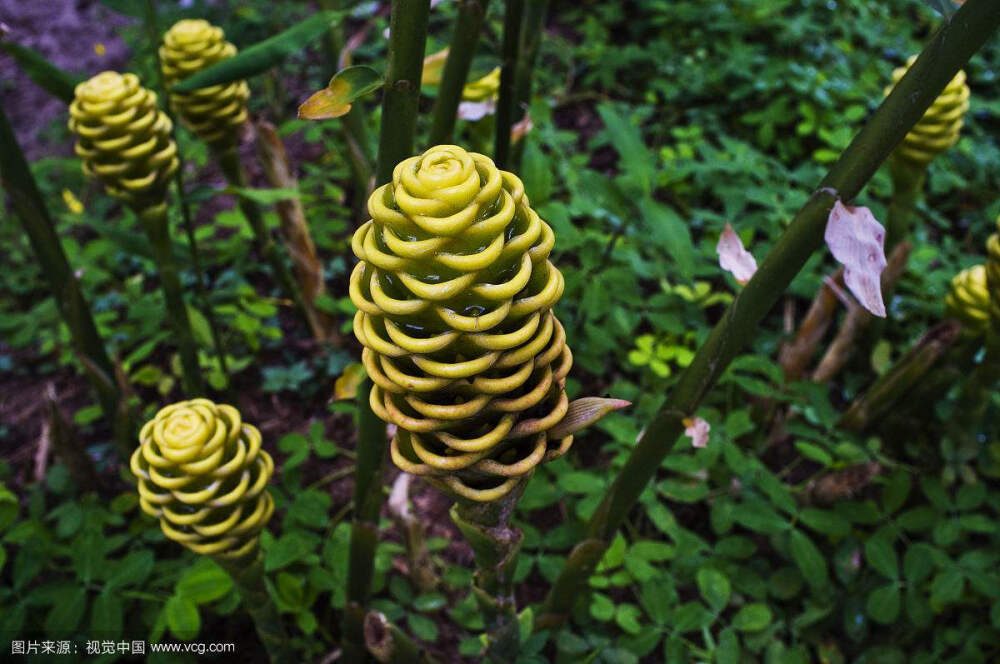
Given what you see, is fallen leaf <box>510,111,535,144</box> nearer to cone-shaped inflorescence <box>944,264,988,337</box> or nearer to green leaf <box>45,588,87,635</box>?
cone-shaped inflorescence <box>944,264,988,337</box>

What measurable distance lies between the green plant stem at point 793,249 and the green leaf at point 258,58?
0.93 metres

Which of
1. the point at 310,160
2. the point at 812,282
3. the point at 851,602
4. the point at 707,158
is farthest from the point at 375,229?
the point at 310,160

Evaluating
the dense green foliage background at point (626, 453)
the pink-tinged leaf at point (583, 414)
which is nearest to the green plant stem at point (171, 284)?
the dense green foliage background at point (626, 453)

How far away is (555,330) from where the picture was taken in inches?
35.3

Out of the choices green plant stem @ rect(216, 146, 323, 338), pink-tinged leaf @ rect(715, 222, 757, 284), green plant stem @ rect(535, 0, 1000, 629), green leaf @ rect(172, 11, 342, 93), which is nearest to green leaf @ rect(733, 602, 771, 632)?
green plant stem @ rect(535, 0, 1000, 629)

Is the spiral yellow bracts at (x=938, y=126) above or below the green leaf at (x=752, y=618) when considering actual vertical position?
above

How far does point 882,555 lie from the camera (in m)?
1.84

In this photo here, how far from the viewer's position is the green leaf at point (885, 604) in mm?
1776

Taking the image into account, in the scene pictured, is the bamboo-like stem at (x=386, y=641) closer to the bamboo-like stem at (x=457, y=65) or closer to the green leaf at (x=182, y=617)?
the green leaf at (x=182, y=617)

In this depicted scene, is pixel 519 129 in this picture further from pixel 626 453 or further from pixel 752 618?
pixel 752 618

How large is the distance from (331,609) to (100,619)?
59 cm

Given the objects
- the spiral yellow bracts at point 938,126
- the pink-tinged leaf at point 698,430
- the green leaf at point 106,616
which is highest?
the spiral yellow bracts at point 938,126

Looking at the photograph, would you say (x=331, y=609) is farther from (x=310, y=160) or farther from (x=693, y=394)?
(x=310, y=160)

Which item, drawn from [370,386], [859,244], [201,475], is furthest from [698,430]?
[201,475]
